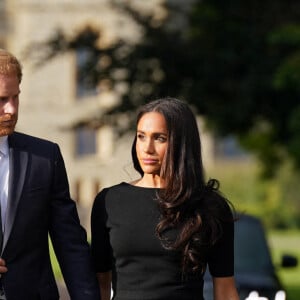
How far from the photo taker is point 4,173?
637 cm

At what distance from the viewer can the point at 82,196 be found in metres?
62.1

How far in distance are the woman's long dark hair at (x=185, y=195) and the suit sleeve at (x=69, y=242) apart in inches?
15.7

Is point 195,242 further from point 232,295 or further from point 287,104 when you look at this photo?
point 287,104

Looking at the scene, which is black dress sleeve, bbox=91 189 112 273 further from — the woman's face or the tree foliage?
the tree foliage

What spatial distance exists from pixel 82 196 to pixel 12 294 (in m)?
55.8

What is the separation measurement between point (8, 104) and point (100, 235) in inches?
27.5

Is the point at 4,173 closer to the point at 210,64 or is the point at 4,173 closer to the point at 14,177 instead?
the point at 14,177

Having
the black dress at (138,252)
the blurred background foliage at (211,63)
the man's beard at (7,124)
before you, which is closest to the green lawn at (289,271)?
the blurred background foliage at (211,63)

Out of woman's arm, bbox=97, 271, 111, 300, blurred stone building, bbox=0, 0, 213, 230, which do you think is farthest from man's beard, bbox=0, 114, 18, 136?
blurred stone building, bbox=0, 0, 213, 230

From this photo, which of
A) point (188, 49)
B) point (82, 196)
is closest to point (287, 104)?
point (188, 49)

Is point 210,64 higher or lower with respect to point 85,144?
higher

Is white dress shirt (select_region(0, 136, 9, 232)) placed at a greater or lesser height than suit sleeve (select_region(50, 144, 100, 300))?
greater

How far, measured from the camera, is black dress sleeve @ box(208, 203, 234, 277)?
643 cm

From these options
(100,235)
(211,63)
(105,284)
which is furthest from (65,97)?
(100,235)
